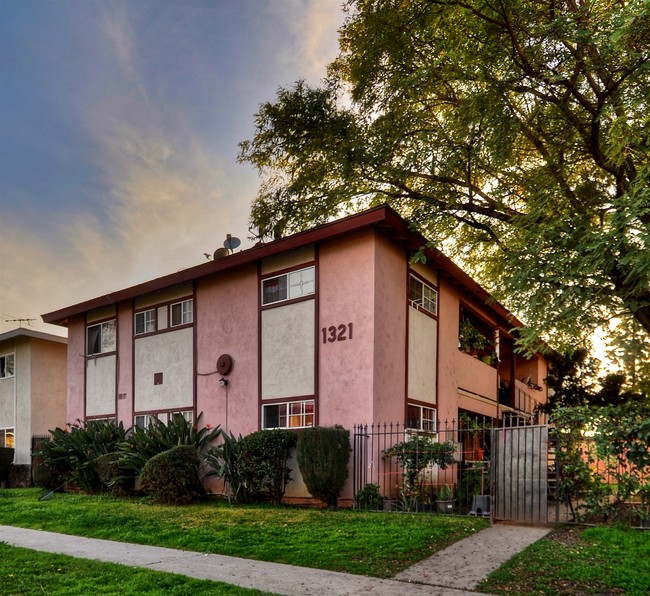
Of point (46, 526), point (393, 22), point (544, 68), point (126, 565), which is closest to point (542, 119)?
point (544, 68)

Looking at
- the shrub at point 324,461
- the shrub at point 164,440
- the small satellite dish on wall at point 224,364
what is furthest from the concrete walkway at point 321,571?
the small satellite dish on wall at point 224,364

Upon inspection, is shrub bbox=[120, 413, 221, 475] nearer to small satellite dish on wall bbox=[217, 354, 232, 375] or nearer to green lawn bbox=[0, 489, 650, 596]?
small satellite dish on wall bbox=[217, 354, 232, 375]

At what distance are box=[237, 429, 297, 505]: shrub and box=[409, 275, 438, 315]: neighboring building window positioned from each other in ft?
15.9

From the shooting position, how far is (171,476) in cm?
1443

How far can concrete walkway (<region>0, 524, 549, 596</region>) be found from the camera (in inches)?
267

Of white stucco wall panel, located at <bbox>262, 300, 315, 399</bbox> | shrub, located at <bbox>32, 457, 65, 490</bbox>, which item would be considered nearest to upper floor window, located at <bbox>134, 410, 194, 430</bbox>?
shrub, located at <bbox>32, 457, 65, 490</bbox>

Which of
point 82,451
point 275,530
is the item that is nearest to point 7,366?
point 82,451

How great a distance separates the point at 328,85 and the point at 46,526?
13.6 metres

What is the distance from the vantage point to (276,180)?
1933 cm

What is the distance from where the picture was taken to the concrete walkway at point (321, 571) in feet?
22.3

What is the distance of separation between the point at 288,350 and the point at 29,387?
15.4 m

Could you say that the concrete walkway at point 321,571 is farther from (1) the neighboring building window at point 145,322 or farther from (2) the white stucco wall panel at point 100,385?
(2) the white stucco wall panel at point 100,385

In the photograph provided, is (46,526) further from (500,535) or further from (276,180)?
(276,180)

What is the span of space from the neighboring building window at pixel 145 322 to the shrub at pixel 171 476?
223 inches
